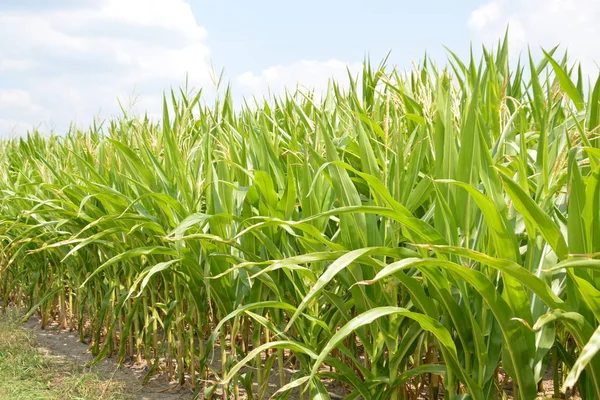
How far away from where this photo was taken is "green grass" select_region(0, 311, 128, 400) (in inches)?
100

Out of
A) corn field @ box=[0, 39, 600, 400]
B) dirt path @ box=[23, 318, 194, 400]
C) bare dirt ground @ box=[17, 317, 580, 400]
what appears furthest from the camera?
dirt path @ box=[23, 318, 194, 400]

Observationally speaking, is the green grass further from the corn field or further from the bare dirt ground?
the corn field

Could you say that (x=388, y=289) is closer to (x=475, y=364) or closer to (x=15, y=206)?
(x=475, y=364)

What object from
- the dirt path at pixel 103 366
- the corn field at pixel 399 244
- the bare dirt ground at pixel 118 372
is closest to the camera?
the corn field at pixel 399 244

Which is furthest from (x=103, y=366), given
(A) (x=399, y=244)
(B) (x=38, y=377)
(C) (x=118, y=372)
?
A: (A) (x=399, y=244)

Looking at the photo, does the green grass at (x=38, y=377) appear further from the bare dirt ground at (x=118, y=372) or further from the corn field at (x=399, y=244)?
the corn field at (x=399, y=244)

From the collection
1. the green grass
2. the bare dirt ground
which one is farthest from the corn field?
the green grass

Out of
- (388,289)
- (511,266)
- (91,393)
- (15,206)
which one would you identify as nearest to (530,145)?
(388,289)

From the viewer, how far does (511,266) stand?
38.8 inches

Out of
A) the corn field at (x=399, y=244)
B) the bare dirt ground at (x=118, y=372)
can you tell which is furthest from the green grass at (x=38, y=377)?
the corn field at (x=399, y=244)

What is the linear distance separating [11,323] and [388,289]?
3059 millimetres

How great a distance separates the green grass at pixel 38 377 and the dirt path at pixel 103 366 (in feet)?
0.19

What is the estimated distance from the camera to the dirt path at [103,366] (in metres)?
2.50

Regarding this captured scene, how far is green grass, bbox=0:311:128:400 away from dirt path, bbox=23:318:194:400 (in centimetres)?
6
